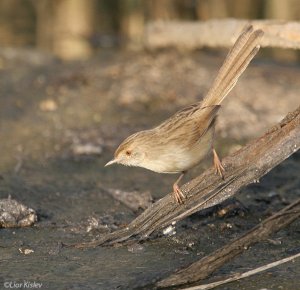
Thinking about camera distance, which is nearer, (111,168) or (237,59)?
(237,59)

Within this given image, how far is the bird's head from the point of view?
6.14 m

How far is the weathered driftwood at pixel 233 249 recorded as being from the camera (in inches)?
185

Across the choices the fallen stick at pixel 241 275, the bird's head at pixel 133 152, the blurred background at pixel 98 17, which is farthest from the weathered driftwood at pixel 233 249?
the blurred background at pixel 98 17

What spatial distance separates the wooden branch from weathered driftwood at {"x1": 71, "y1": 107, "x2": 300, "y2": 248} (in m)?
2.35

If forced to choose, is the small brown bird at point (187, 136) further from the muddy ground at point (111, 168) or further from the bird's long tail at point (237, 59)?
the muddy ground at point (111, 168)

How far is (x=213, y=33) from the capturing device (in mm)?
9891

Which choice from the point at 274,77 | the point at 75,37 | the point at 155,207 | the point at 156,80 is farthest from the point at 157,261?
the point at 75,37

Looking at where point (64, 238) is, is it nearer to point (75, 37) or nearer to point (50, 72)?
point (50, 72)

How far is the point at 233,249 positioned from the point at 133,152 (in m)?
1.70

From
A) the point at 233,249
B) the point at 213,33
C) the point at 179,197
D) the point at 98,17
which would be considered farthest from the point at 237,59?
the point at 98,17

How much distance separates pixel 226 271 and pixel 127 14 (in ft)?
37.4

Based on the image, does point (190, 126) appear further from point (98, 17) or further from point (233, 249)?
point (98, 17)

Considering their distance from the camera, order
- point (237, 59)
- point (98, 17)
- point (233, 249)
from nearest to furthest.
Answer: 1. point (233, 249)
2. point (237, 59)
3. point (98, 17)

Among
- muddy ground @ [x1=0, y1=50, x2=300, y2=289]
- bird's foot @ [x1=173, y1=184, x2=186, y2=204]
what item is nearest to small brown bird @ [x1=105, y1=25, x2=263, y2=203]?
bird's foot @ [x1=173, y1=184, x2=186, y2=204]
